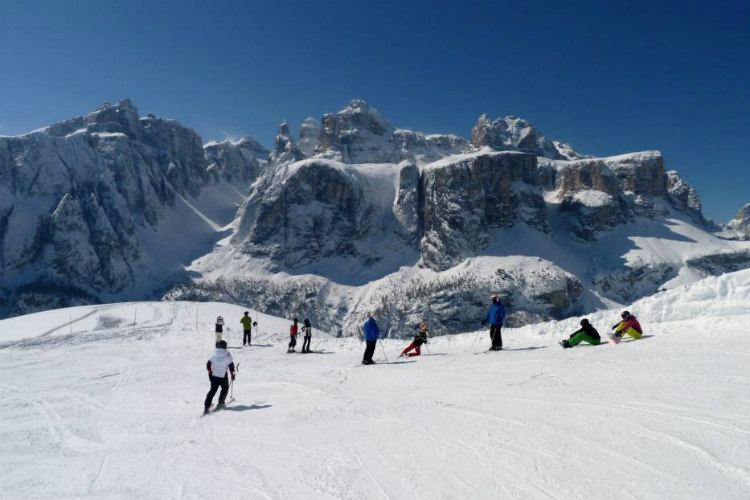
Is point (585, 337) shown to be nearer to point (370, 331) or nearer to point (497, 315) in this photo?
point (497, 315)

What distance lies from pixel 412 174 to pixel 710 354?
140m

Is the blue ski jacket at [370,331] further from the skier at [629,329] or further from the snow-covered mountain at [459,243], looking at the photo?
the snow-covered mountain at [459,243]

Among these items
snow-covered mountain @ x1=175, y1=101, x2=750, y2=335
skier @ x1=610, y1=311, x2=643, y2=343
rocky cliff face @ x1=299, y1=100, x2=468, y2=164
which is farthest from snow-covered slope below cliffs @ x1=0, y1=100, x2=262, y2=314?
skier @ x1=610, y1=311, x2=643, y2=343

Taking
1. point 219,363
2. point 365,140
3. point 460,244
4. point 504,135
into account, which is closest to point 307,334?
point 219,363

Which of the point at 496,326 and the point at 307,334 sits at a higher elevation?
the point at 496,326

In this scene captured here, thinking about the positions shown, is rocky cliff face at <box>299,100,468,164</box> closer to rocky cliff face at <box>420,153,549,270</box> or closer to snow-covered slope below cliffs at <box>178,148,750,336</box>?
snow-covered slope below cliffs at <box>178,148,750,336</box>

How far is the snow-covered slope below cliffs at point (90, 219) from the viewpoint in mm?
107875

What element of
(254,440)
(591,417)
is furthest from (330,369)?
A: (591,417)

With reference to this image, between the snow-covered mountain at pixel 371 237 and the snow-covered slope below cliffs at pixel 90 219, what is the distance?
0.41 m

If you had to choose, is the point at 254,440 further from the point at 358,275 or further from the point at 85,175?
the point at 85,175

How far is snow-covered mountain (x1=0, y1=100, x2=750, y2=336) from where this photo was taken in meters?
107

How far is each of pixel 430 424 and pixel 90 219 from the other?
139m

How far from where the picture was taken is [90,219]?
119 m

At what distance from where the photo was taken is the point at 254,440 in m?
7.18
